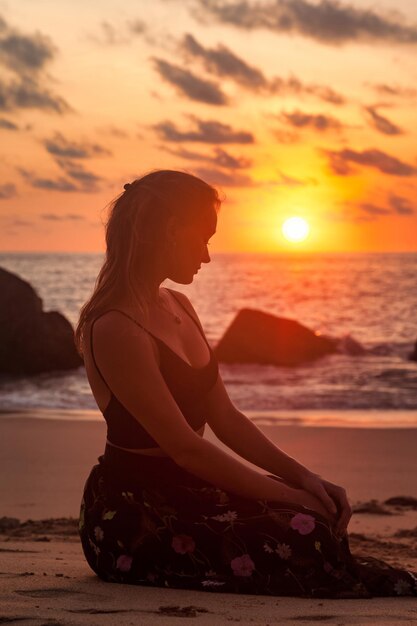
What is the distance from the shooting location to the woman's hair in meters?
3.68

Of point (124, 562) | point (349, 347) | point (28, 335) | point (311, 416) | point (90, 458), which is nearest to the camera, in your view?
point (124, 562)

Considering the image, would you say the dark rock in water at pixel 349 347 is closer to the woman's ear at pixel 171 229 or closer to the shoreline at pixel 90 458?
the shoreline at pixel 90 458

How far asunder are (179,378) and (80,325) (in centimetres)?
44

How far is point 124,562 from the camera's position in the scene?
147 inches

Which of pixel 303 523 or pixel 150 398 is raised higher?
pixel 150 398

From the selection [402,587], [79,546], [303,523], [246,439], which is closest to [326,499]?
[303,523]

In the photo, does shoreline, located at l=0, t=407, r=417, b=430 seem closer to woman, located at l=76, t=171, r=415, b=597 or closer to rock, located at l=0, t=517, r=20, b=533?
rock, located at l=0, t=517, r=20, b=533

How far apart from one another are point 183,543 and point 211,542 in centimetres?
11

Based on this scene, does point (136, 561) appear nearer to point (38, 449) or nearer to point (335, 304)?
point (38, 449)

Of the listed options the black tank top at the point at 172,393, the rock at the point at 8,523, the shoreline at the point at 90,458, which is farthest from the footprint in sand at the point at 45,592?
the shoreline at the point at 90,458

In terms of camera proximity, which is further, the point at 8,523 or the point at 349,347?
the point at 349,347

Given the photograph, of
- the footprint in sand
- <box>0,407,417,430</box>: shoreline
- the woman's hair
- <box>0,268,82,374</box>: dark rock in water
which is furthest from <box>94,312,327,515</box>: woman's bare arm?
<box>0,268,82,374</box>: dark rock in water

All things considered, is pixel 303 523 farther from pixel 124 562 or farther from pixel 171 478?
pixel 124 562

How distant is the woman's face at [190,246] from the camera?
3775 mm
